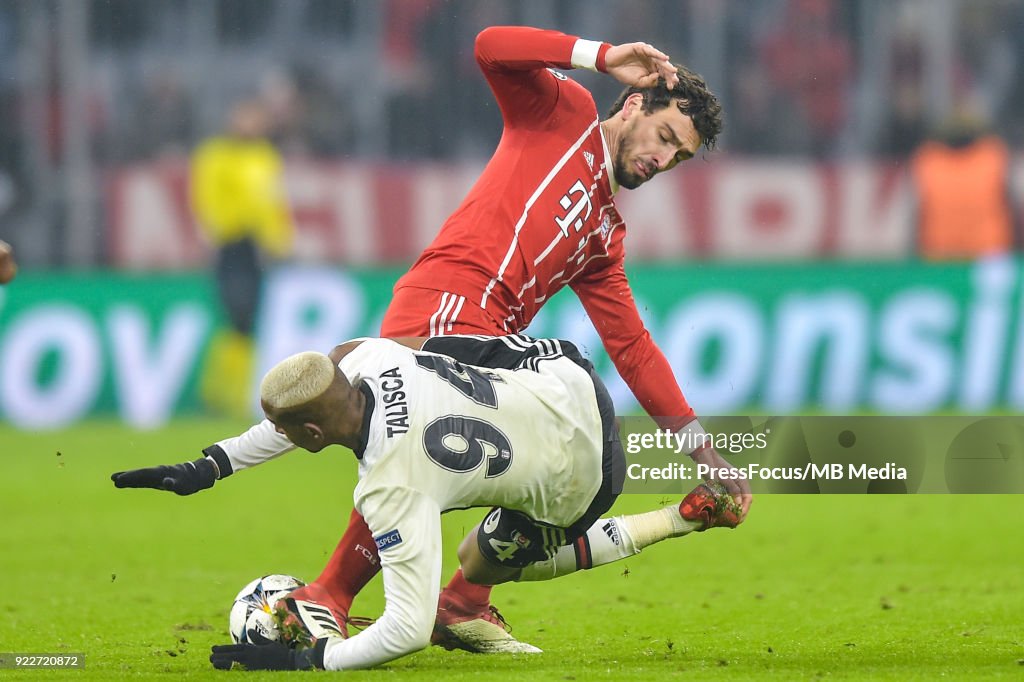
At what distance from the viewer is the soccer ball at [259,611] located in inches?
211

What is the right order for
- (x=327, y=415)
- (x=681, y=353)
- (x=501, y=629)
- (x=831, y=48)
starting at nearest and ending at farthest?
1. (x=327, y=415)
2. (x=501, y=629)
3. (x=681, y=353)
4. (x=831, y=48)

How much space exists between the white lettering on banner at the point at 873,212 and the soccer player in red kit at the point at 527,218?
28.2ft

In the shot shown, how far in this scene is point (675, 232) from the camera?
46.2 ft

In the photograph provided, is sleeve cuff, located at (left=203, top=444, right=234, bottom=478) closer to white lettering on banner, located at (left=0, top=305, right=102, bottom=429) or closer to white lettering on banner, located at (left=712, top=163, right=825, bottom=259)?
white lettering on banner, located at (left=0, top=305, right=102, bottom=429)

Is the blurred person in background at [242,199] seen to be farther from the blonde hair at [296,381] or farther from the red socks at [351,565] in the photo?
the blonde hair at [296,381]

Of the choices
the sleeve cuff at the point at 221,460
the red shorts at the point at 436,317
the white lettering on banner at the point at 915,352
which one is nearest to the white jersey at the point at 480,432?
A: the red shorts at the point at 436,317

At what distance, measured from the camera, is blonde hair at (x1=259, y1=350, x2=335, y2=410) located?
15.2 ft

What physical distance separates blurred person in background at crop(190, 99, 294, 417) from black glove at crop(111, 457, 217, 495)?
25.8ft

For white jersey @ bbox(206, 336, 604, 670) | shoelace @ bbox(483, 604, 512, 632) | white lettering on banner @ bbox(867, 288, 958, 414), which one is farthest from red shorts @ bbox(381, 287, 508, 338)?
white lettering on banner @ bbox(867, 288, 958, 414)

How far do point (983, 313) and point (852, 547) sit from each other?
Result: 15.5 feet

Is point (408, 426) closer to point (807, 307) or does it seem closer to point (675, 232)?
point (807, 307)

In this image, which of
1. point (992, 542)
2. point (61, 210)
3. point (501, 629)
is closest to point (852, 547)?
point (992, 542)

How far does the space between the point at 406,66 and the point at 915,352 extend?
5.14 m

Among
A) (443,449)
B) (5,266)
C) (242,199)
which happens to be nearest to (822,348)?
(242,199)
